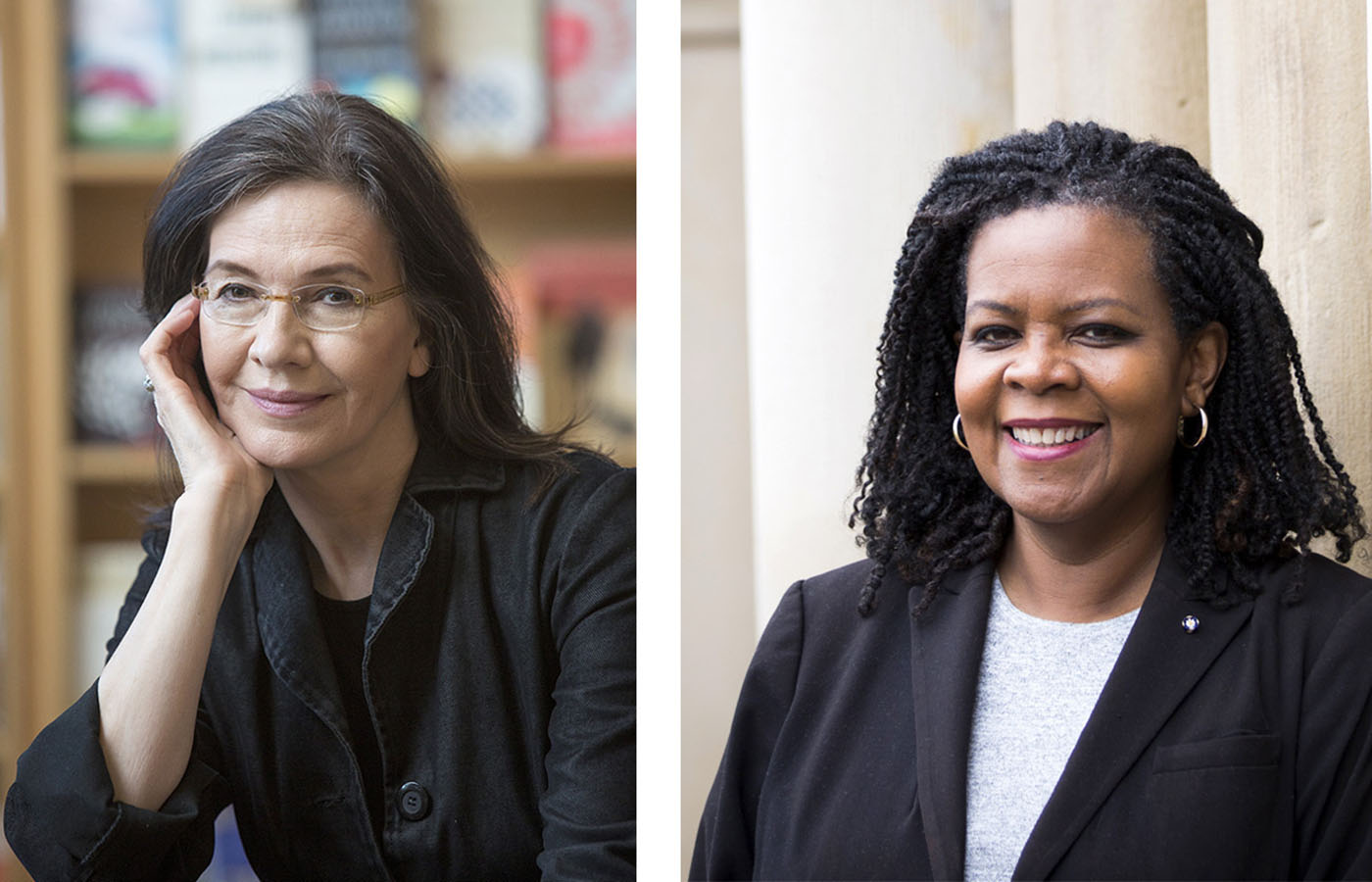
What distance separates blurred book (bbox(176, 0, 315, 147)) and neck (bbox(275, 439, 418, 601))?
20.1 inches

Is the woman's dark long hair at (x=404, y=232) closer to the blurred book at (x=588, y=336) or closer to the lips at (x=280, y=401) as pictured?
the blurred book at (x=588, y=336)

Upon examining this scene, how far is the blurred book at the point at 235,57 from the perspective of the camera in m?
1.76

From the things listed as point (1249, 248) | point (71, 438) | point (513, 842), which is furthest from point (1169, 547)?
point (71, 438)

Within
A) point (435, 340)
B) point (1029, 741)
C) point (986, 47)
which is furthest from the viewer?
point (986, 47)

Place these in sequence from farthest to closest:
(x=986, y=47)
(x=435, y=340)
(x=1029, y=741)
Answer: (x=986, y=47), (x=435, y=340), (x=1029, y=741)

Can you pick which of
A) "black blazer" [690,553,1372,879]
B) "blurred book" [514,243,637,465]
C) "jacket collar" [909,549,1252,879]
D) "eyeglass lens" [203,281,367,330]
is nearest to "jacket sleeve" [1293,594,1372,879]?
"black blazer" [690,553,1372,879]

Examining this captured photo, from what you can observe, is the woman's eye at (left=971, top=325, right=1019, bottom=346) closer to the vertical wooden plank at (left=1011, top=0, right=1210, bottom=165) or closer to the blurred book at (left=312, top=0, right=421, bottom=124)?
the vertical wooden plank at (left=1011, top=0, right=1210, bottom=165)

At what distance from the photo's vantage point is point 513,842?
5.80ft

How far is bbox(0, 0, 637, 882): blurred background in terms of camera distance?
174 cm

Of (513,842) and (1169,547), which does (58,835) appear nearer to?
(513,842)

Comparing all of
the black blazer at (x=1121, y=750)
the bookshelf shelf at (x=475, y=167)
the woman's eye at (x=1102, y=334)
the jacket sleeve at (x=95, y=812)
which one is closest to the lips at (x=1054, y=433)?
the woman's eye at (x=1102, y=334)

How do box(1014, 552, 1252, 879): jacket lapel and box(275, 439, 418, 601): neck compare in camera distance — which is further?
box(275, 439, 418, 601): neck

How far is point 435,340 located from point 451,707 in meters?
0.51

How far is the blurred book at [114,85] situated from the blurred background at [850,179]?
76 centimetres
